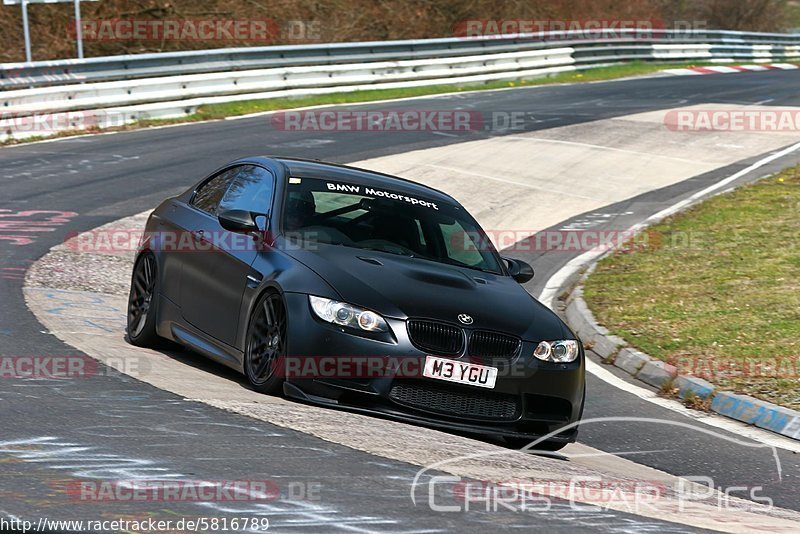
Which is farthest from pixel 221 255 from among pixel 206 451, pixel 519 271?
pixel 206 451

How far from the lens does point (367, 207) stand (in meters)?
8.54

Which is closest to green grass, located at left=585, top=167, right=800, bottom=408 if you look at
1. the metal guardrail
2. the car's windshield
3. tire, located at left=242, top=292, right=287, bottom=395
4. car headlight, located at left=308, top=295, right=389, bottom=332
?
the car's windshield

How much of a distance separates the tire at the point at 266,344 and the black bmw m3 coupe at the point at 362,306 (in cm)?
1

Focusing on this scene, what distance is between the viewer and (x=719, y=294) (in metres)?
12.3

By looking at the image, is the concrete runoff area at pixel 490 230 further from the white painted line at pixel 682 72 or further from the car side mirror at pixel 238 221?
the white painted line at pixel 682 72

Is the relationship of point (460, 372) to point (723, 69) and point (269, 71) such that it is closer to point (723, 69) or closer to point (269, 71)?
point (269, 71)

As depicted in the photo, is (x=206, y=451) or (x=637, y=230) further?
(x=637, y=230)

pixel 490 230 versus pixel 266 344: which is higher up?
pixel 266 344

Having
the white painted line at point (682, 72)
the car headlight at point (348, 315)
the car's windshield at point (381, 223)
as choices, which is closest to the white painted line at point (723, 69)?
the white painted line at point (682, 72)

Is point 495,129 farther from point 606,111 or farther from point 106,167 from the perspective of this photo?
point 106,167

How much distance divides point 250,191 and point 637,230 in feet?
27.5

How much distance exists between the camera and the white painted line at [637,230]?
28.0 ft

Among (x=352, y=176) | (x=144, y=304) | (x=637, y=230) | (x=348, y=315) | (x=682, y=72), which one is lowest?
(x=637, y=230)

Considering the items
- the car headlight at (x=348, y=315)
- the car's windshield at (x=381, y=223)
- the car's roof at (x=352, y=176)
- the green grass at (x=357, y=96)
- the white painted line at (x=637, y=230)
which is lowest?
the white painted line at (x=637, y=230)
